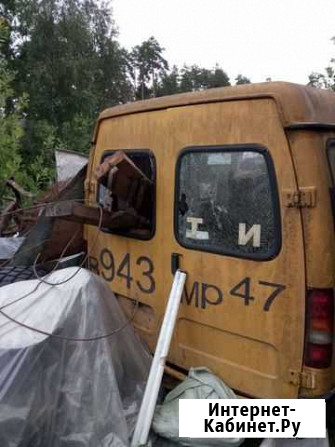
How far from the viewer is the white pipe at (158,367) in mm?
2596

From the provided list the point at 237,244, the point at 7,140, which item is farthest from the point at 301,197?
the point at 7,140

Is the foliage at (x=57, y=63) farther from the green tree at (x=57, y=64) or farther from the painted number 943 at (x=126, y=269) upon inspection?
the painted number 943 at (x=126, y=269)

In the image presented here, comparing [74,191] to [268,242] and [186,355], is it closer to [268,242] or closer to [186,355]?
[186,355]

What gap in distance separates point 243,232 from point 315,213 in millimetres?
428

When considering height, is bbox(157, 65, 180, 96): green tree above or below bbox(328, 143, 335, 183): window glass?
above

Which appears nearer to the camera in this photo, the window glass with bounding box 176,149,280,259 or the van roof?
the van roof

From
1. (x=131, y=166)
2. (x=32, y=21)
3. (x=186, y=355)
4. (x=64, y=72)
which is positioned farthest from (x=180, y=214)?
(x=32, y=21)

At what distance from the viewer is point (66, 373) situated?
2564 mm

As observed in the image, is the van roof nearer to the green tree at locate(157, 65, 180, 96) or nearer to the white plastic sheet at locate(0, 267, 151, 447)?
the white plastic sheet at locate(0, 267, 151, 447)

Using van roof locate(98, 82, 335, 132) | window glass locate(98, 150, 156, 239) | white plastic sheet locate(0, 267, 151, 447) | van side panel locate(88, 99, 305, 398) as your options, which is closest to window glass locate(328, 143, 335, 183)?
van roof locate(98, 82, 335, 132)

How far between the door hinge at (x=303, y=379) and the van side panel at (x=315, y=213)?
444mm

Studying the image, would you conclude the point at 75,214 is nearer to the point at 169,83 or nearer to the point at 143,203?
the point at 143,203

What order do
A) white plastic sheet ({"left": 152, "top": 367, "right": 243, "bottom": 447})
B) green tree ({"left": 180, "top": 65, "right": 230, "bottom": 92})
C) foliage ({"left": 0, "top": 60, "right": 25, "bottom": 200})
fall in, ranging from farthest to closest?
1. green tree ({"left": 180, "top": 65, "right": 230, "bottom": 92})
2. foliage ({"left": 0, "top": 60, "right": 25, "bottom": 200})
3. white plastic sheet ({"left": 152, "top": 367, "right": 243, "bottom": 447})

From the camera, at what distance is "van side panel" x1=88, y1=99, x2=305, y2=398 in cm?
237
